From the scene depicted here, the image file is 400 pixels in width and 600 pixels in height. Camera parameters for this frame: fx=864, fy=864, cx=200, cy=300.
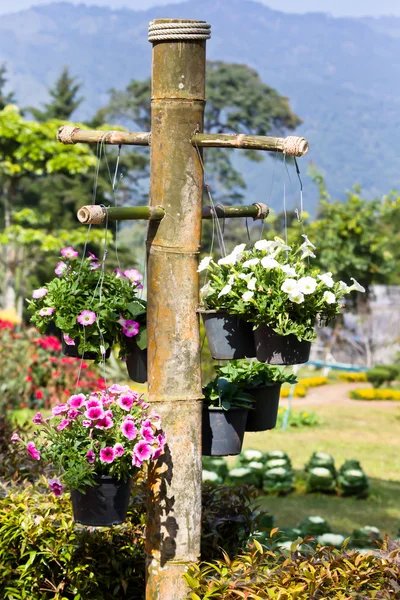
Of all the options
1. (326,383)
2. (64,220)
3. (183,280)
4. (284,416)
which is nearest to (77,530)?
(183,280)

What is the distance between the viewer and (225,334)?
3.00 metres

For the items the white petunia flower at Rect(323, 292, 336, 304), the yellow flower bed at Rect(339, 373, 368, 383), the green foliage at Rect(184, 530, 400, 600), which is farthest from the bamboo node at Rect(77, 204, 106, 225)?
the yellow flower bed at Rect(339, 373, 368, 383)

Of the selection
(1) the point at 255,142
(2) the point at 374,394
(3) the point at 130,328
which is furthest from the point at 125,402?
(2) the point at 374,394

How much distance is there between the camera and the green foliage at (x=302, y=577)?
9.01 ft

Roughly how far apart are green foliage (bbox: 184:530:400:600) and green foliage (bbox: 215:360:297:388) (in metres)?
0.59

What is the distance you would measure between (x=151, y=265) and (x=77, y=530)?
3.86ft

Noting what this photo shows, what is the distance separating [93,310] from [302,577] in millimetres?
1139

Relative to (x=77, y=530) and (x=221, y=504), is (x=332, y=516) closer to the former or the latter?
(x=221, y=504)

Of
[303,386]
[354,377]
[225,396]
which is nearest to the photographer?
[225,396]

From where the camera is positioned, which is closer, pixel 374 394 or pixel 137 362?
pixel 137 362

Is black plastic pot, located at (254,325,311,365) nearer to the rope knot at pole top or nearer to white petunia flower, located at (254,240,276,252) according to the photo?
white petunia flower, located at (254,240,276,252)

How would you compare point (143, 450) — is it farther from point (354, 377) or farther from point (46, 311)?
point (354, 377)

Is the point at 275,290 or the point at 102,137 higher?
the point at 102,137

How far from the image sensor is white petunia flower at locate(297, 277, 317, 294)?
280 cm
